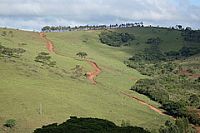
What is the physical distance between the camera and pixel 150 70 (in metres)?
128

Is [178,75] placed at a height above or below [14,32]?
below

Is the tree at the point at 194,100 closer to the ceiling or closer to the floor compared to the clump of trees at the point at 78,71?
closer to the floor

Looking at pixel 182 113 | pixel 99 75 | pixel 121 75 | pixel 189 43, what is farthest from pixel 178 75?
pixel 189 43

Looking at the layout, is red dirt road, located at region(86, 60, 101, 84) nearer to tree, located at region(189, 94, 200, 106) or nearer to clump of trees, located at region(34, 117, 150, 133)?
tree, located at region(189, 94, 200, 106)

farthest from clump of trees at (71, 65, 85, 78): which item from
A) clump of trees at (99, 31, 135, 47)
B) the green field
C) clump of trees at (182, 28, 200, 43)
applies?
clump of trees at (182, 28, 200, 43)

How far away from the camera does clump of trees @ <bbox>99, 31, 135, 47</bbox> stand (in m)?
176

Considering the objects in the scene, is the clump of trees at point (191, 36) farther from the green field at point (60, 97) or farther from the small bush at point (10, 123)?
the small bush at point (10, 123)

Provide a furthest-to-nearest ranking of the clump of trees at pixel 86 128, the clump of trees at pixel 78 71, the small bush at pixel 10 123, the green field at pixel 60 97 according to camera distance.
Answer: the clump of trees at pixel 78 71 < the green field at pixel 60 97 < the small bush at pixel 10 123 < the clump of trees at pixel 86 128

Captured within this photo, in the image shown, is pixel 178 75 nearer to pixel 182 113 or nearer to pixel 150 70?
pixel 150 70

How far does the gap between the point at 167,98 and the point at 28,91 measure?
3348 cm

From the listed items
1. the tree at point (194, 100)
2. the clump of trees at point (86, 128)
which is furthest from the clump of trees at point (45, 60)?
the clump of trees at point (86, 128)

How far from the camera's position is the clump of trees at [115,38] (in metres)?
176

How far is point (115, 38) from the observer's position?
608 feet

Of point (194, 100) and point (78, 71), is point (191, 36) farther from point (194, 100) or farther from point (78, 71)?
point (194, 100)
